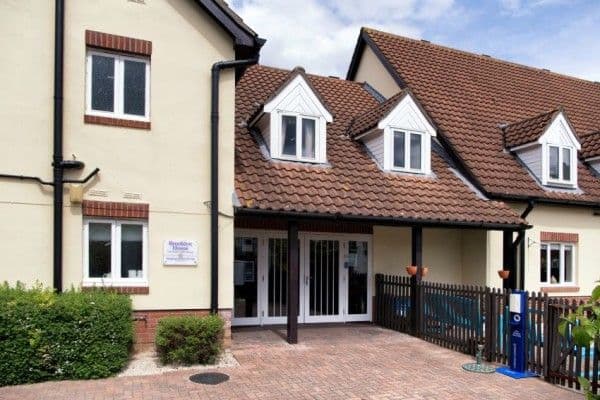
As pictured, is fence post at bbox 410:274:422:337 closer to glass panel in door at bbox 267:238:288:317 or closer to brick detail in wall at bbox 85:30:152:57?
glass panel in door at bbox 267:238:288:317

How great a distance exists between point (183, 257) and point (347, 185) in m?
4.23

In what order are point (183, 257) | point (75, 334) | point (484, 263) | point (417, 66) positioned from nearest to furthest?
point (75, 334) < point (183, 257) < point (484, 263) < point (417, 66)

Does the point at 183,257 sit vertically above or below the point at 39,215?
below

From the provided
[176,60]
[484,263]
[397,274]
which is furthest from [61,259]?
[484,263]

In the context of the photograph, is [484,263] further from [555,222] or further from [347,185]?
[347,185]

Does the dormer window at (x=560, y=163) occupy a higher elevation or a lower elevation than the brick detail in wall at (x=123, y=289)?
higher

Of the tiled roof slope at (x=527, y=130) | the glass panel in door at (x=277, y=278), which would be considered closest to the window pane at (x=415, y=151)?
the tiled roof slope at (x=527, y=130)

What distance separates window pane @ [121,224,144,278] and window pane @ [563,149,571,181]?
11.8m

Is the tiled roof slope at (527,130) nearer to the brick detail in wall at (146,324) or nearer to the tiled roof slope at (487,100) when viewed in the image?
the tiled roof slope at (487,100)

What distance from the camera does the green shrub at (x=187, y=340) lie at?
8.46m

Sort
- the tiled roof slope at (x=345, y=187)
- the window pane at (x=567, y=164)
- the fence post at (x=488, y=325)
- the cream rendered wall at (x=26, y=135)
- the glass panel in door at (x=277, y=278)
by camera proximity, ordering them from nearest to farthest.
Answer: the cream rendered wall at (x=26, y=135) → the fence post at (x=488, y=325) → the tiled roof slope at (x=345, y=187) → the glass panel in door at (x=277, y=278) → the window pane at (x=567, y=164)

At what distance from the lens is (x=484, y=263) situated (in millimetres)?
13422

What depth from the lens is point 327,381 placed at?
7.95 meters

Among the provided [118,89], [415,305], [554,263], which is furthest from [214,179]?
[554,263]
